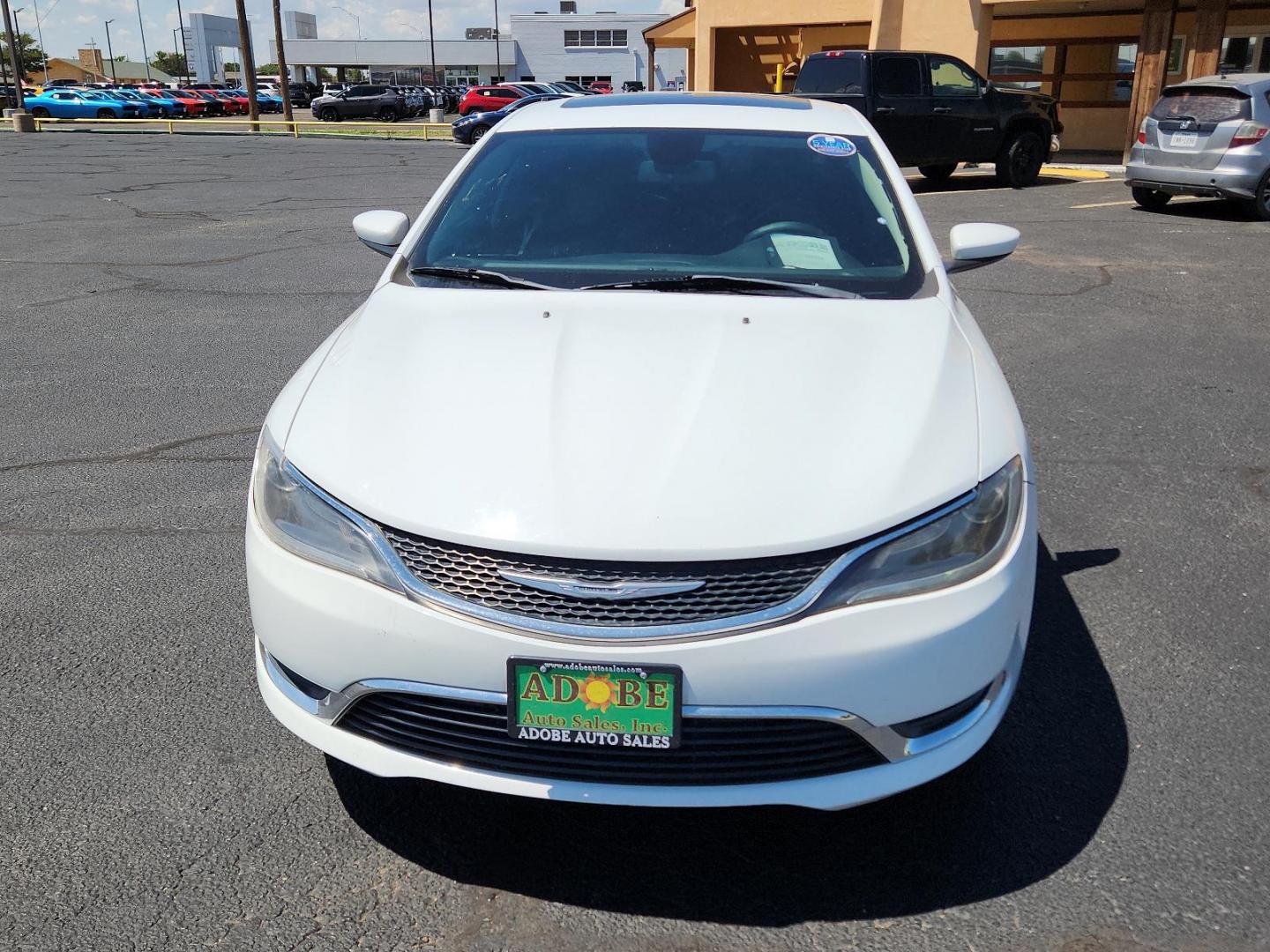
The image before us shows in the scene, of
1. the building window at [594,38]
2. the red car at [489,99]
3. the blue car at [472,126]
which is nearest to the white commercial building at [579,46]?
the building window at [594,38]

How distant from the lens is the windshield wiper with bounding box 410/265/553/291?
3.38 meters

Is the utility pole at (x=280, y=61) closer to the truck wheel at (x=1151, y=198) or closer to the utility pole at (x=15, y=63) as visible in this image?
the utility pole at (x=15, y=63)

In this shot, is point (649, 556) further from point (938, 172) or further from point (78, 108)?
point (78, 108)

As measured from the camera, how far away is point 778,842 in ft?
8.75

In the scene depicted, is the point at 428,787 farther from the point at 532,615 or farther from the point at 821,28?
the point at 821,28

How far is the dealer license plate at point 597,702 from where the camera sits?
2201mm

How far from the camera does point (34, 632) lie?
3641 millimetres

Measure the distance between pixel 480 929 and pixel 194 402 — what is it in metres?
4.46

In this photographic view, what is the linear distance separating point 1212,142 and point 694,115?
1125 cm

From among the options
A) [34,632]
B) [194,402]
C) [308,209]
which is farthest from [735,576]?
[308,209]

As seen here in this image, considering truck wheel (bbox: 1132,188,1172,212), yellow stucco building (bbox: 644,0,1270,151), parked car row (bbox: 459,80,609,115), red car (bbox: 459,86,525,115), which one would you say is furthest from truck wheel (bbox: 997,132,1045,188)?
red car (bbox: 459,86,525,115)

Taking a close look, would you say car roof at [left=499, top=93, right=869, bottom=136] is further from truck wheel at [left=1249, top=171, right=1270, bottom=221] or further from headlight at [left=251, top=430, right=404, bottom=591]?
truck wheel at [left=1249, top=171, right=1270, bottom=221]

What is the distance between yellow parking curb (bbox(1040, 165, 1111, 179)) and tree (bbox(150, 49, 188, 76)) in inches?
5593

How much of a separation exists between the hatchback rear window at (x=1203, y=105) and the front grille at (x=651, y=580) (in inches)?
516
